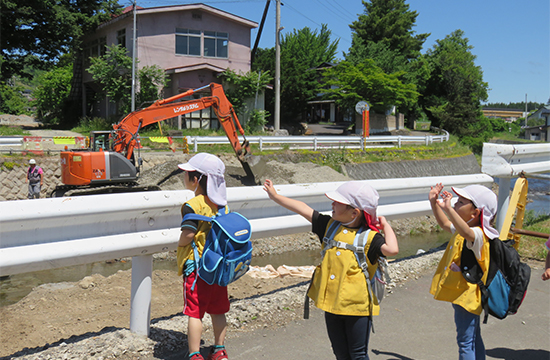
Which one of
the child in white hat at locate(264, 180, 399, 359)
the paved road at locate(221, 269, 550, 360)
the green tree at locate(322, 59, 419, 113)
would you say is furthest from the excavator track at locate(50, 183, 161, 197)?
the green tree at locate(322, 59, 419, 113)

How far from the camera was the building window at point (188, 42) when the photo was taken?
3309 centimetres

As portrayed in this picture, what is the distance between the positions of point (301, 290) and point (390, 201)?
1.45m

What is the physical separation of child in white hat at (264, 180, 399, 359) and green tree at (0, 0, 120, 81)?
107 feet

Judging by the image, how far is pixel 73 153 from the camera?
1271cm

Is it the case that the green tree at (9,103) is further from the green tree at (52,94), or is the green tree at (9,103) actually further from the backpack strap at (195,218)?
the backpack strap at (195,218)

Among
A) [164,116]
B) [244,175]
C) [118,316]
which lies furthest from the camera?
[244,175]

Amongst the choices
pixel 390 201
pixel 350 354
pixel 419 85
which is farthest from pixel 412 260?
pixel 419 85

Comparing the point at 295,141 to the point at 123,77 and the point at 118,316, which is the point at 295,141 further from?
the point at 118,316

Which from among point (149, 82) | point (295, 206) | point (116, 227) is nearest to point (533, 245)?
point (295, 206)

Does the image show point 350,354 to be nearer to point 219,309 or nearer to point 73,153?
point 219,309

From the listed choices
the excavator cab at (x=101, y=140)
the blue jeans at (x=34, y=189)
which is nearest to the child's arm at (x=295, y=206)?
the excavator cab at (x=101, y=140)

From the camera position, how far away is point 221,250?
9.89ft

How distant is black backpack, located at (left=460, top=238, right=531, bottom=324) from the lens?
10.2 ft

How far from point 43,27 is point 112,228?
34784mm
